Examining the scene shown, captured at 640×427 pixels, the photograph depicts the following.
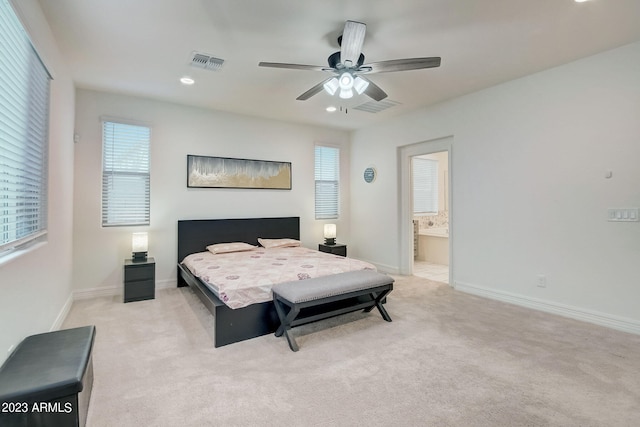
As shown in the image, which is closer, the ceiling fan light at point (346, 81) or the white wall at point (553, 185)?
the ceiling fan light at point (346, 81)

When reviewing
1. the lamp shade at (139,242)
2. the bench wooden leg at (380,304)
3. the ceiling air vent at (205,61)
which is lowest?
the bench wooden leg at (380,304)

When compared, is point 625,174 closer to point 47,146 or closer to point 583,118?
point 583,118

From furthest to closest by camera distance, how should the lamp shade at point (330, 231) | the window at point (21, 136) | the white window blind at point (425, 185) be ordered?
the white window blind at point (425, 185) < the lamp shade at point (330, 231) < the window at point (21, 136)

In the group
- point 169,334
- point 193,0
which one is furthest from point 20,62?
point 169,334

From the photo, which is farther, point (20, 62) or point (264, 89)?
point (264, 89)

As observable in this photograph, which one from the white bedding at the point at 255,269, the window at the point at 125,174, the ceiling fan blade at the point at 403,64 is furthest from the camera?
the window at the point at 125,174

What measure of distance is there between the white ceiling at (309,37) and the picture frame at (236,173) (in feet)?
3.88

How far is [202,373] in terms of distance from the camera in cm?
224

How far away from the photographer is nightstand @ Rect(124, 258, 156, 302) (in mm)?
3844

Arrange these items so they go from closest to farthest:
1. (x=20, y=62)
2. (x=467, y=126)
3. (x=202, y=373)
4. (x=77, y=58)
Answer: (x=20, y=62) → (x=202, y=373) → (x=77, y=58) → (x=467, y=126)

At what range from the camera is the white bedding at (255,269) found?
9.29 ft

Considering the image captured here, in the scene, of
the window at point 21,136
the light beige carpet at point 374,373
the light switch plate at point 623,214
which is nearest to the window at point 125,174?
the light beige carpet at point 374,373

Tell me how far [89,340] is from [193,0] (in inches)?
96.9

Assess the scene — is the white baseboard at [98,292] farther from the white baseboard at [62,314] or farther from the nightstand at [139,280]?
the nightstand at [139,280]
